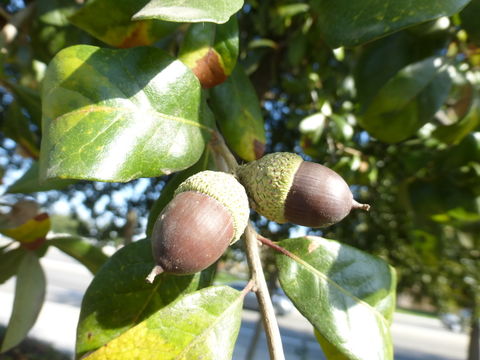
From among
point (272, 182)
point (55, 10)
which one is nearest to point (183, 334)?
point (272, 182)

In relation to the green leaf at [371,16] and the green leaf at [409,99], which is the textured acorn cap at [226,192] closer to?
the green leaf at [371,16]

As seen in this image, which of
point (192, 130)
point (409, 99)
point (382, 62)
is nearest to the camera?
point (192, 130)

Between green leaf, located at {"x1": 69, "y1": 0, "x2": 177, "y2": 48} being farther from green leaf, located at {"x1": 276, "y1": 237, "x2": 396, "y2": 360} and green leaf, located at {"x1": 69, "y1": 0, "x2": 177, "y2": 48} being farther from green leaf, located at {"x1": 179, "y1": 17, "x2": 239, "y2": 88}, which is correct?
green leaf, located at {"x1": 276, "y1": 237, "x2": 396, "y2": 360}

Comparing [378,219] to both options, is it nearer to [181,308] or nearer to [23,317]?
[23,317]

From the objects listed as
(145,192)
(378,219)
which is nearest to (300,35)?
(378,219)

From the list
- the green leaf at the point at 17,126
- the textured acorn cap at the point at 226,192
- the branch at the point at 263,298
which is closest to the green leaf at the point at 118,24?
the textured acorn cap at the point at 226,192

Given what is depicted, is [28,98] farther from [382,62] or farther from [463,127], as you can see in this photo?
[463,127]
